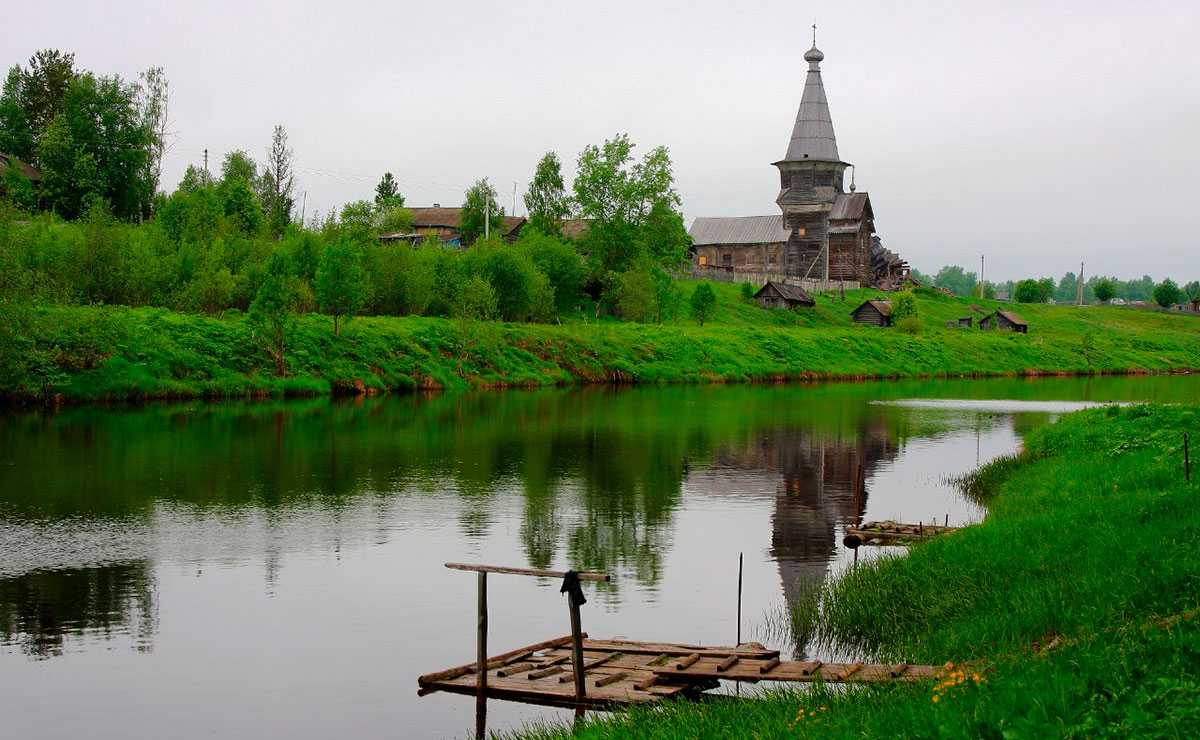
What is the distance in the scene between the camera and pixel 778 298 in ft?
359

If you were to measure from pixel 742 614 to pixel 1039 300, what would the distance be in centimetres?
14497

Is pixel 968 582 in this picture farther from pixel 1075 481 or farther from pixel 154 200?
pixel 154 200

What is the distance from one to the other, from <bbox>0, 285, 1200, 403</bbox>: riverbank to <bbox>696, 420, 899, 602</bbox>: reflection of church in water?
2436cm

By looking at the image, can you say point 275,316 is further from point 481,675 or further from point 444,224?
point 444,224

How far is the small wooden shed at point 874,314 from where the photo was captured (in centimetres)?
10950

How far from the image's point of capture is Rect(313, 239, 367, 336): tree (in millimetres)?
62281

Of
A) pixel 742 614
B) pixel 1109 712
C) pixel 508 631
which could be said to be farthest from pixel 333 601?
pixel 1109 712

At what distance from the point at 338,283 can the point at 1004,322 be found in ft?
251

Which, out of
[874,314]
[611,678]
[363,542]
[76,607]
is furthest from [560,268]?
[611,678]

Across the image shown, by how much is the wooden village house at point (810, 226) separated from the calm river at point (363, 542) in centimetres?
7563

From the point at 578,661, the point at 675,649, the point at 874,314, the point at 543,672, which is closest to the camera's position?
the point at 578,661

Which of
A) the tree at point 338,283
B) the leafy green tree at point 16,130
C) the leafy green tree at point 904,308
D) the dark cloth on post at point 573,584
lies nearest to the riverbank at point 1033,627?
the dark cloth on post at point 573,584

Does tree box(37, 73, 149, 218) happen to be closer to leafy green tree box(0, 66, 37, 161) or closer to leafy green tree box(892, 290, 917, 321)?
leafy green tree box(0, 66, 37, 161)

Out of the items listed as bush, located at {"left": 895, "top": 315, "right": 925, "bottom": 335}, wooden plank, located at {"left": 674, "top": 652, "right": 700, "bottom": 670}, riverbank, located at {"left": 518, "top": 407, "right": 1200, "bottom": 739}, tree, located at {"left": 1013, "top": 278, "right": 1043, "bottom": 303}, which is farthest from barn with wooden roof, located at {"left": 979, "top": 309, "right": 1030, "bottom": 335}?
wooden plank, located at {"left": 674, "top": 652, "right": 700, "bottom": 670}
